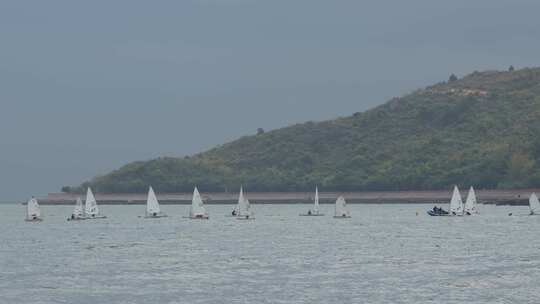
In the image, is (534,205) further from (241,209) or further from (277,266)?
(277,266)

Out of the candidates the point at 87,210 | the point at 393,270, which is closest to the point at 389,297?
the point at 393,270

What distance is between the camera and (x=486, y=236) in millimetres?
109250

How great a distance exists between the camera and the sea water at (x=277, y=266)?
63125 millimetres

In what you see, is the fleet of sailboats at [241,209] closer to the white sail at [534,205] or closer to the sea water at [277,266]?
the white sail at [534,205]

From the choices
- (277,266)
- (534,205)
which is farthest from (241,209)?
(277,266)

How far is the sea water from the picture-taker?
207 ft

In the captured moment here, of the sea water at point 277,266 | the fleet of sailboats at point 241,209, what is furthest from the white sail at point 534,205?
the sea water at point 277,266

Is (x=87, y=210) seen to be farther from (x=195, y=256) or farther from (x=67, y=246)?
(x=195, y=256)

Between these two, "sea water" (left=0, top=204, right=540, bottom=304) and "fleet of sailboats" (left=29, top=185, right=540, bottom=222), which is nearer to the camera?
"sea water" (left=0, top=204, right=540, bottom=304)

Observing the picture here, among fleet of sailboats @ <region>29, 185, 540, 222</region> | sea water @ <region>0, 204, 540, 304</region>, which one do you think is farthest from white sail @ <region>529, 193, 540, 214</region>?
sea water @ <region>0, 204, 540, 304</region>

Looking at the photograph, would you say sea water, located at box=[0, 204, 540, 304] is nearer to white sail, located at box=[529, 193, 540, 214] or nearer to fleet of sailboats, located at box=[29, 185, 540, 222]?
fleet of sailboats, located at box=[29, 185, 540, 222]

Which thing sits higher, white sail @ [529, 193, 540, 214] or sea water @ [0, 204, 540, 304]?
white sail @ [529, 193, 540, 214]

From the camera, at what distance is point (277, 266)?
78250 mm

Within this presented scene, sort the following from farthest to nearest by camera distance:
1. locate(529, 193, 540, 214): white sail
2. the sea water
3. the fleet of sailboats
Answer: locate(529, 193, 540, 214): white sail < the fleet of sailboats < the sea water
